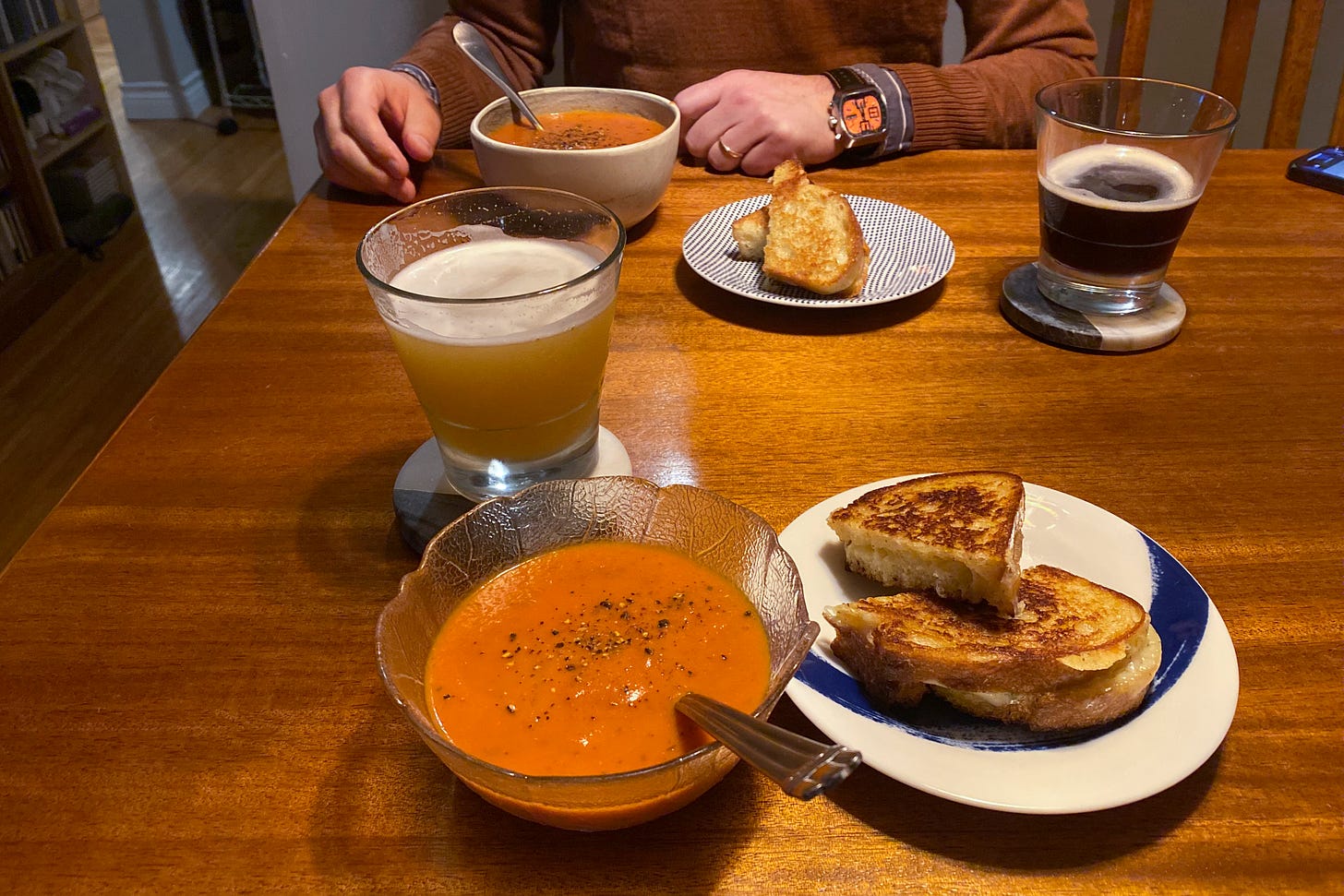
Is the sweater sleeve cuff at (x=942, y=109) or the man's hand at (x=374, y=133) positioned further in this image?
the sweater sleeve cuff at (x=942, y=109)

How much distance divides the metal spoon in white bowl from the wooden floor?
1.81m

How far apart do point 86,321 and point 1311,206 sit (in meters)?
3.74

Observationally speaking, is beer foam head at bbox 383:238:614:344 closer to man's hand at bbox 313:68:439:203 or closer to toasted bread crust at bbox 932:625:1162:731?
toasted bread crust at bbox 932:625:1162:731

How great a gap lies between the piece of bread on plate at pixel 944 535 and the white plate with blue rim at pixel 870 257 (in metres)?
0.41

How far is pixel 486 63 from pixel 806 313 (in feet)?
2.20

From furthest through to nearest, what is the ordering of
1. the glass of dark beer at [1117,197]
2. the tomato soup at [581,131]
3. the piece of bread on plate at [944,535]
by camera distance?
the tomato soup at [581,131] → the glass of dark beer at [1117,197] → the piece of bread on plate at [944,535]

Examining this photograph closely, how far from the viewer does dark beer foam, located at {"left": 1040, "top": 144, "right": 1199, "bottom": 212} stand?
1073 millimetres

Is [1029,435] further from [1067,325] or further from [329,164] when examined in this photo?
[329,164]

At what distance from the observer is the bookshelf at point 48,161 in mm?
3371

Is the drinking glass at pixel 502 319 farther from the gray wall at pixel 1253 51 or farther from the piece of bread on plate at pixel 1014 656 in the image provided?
the gray wall at pixel 1253 51

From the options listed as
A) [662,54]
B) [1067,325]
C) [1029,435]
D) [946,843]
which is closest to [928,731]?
[946,843]

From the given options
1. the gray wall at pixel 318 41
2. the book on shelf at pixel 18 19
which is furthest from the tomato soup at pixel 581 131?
the book on shelf at pixel 18 19

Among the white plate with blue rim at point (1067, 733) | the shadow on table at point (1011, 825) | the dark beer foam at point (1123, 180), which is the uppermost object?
the dark beer foam at point (1123, 180)

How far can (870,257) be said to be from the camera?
128 centimetres
